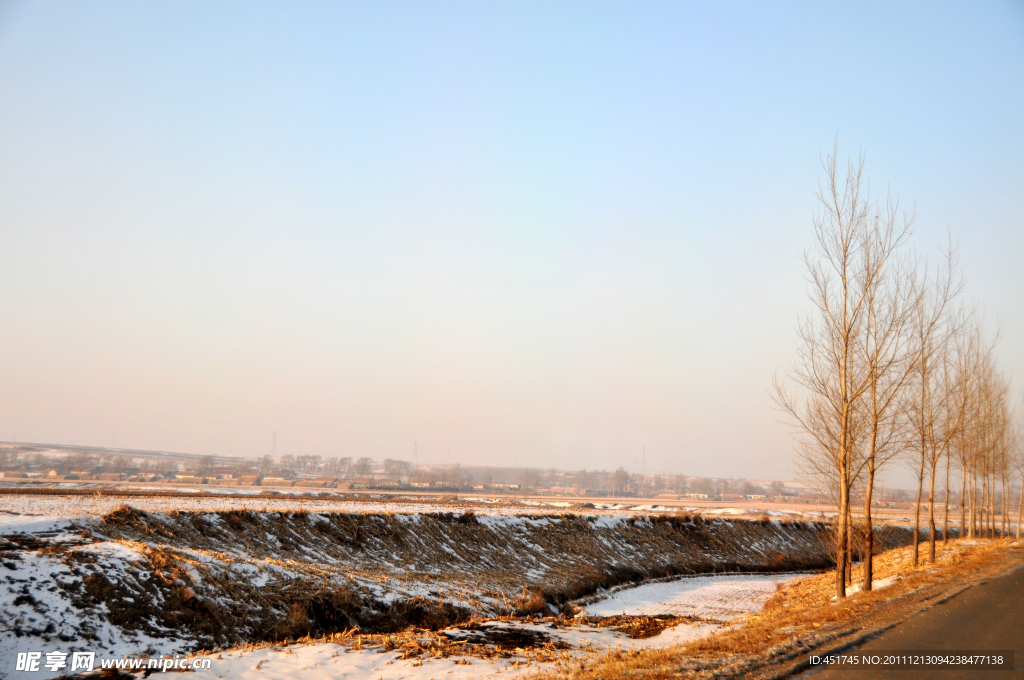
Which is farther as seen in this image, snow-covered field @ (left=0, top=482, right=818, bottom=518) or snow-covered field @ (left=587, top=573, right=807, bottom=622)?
snow-covered field @ (left=0, top=482, right=818, bottom=518)

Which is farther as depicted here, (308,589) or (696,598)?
(696,598)

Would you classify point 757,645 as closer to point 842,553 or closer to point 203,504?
point 842,553

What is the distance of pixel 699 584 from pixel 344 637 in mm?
26175

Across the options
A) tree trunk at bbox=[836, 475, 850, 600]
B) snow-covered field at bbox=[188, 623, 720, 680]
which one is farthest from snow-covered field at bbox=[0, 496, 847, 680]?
tree trunk at bbox=[836, 475, 850, 600]

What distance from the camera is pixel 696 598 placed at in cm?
2842

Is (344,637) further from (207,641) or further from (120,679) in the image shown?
(120,679)

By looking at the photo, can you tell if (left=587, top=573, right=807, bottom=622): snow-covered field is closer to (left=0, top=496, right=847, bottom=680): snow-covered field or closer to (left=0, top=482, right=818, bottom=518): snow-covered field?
(left=0, top=496, right=847, bottom=680): snow-covered field

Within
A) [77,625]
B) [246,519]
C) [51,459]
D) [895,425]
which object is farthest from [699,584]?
[51,459]

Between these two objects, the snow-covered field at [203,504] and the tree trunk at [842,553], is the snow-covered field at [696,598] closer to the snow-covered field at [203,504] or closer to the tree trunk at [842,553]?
the tree trunk at [842,553]

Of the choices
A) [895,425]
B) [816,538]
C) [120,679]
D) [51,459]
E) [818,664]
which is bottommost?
[51,459]

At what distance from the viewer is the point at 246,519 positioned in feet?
86.2

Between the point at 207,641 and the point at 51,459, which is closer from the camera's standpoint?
the point at 207,641

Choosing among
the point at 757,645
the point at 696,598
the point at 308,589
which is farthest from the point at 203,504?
the point at 757,645

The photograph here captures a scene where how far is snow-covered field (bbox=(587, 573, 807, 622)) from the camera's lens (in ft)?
78.4
